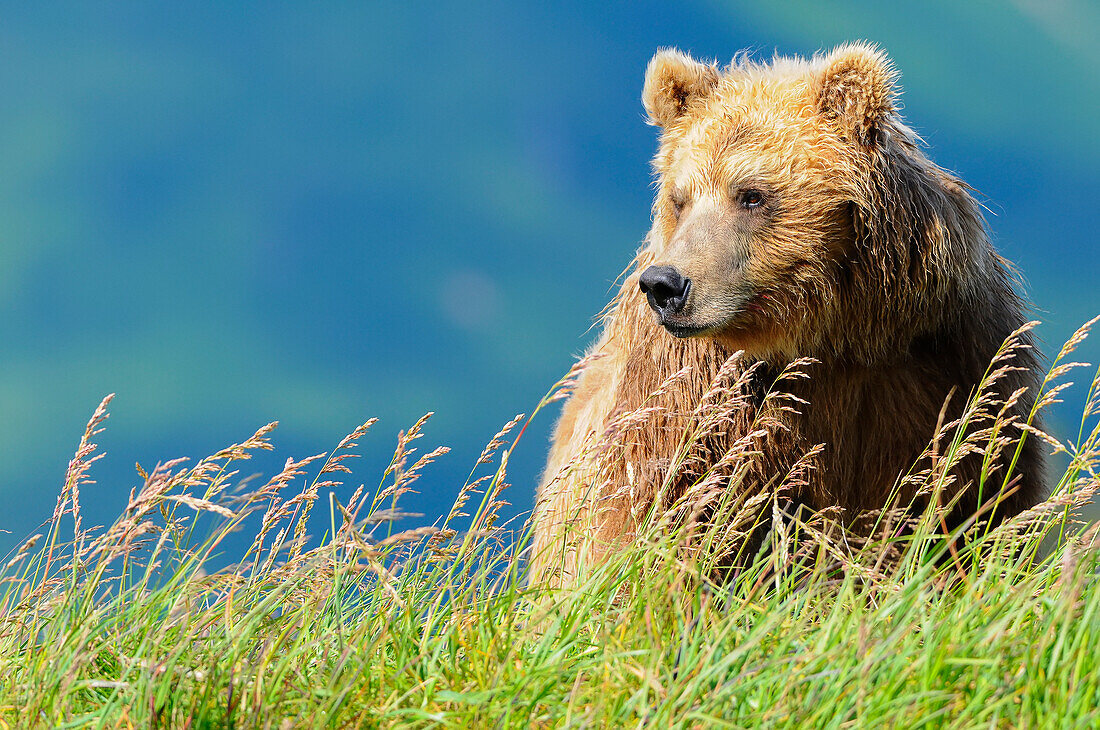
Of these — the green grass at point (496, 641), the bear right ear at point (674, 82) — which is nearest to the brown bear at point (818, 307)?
the bear right ear at point (674, 82)

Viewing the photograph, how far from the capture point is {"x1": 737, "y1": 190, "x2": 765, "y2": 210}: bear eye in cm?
390

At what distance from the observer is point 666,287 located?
368cm

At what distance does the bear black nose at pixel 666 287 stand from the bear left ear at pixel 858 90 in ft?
2.99

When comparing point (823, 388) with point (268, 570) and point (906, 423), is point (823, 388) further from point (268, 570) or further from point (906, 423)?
point (268, 570)

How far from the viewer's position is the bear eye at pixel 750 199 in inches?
153

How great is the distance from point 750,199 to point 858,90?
56cm

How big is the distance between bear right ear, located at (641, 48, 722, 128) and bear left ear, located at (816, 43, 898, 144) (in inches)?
21.3

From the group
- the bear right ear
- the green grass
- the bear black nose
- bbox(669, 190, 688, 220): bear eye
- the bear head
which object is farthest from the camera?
the bear right ear

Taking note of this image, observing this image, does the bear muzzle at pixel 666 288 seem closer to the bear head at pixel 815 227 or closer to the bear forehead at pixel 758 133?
the bear head at pixel 815 227

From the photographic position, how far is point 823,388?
159 inches

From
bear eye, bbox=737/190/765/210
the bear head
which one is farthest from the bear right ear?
bear eye, bbox=737/190/765/210

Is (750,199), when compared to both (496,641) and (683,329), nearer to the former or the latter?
(683,329)

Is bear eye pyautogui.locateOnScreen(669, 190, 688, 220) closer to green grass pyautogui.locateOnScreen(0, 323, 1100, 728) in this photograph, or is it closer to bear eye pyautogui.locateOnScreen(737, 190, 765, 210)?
bear eye pyautogui.locateOnScreen(737, 190, 765, 210)

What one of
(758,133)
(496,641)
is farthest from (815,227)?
(496,641)
